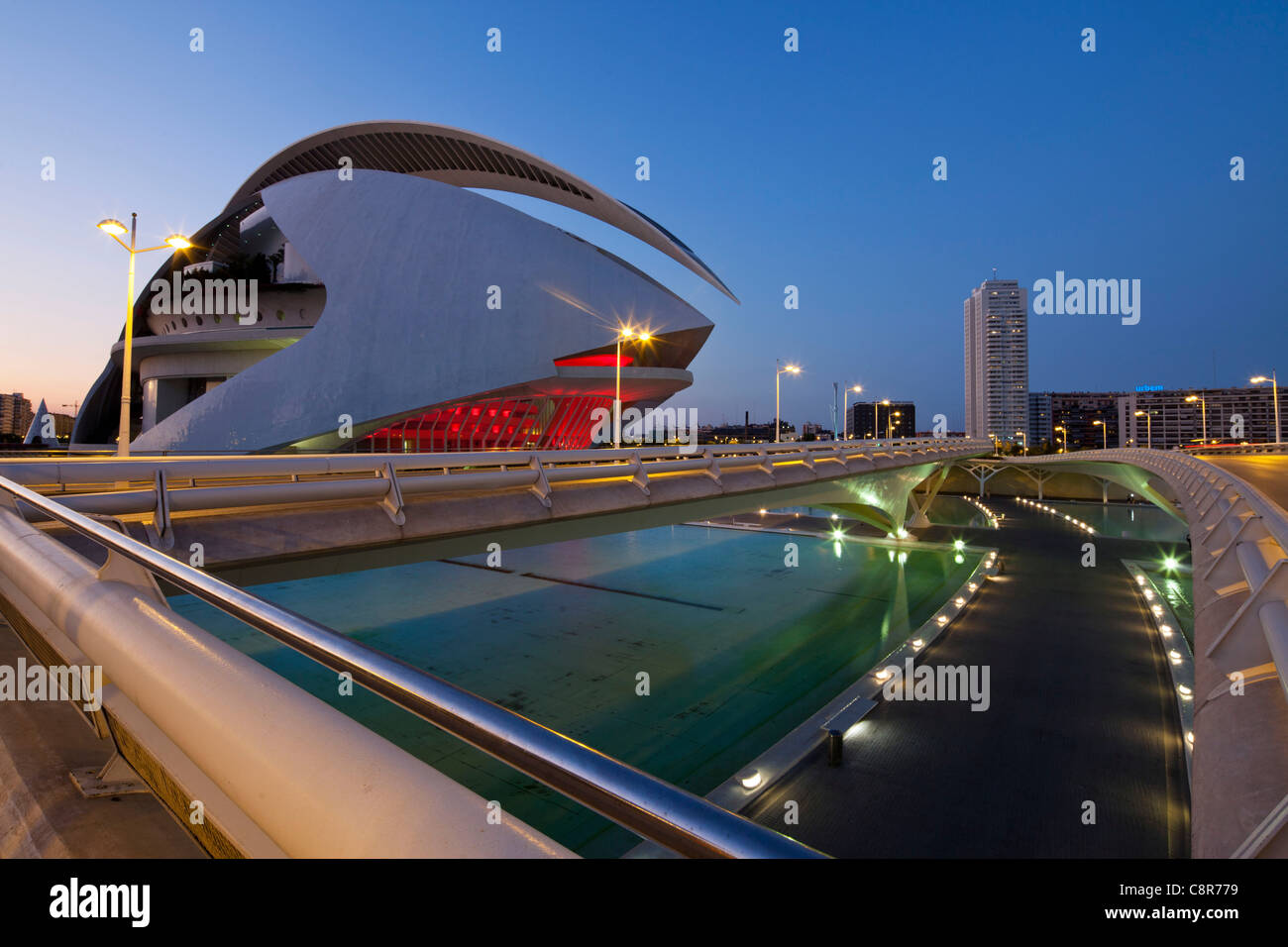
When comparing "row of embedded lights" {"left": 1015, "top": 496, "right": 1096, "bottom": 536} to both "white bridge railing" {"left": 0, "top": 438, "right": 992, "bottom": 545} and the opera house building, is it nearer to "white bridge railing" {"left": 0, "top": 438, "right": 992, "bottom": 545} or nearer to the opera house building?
the opera house building

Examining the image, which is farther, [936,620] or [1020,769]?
[936,620]

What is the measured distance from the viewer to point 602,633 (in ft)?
55.0

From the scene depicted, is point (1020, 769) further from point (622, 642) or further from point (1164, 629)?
point (1164, 629)

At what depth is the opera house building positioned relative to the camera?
28766 mm

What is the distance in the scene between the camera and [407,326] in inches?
1168

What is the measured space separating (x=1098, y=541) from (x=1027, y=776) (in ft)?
94.9

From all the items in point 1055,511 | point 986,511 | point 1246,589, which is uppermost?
point 1246,589

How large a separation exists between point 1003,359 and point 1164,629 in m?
178

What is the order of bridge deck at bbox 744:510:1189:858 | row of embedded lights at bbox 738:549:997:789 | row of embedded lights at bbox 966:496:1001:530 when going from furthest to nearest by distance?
1. row of embedded lights at bbox 966:496:1001:530
2. row of embedded lights at bbox 738:549:997:789
3. bridge deck at bbox 744:510:1189:858

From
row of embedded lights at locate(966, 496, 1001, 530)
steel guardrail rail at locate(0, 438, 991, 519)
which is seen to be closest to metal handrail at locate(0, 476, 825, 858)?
steel guardrail rail at locate(0, 438, 991, 519)

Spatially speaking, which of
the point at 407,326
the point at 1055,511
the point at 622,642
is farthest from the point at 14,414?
the point at 1055,511

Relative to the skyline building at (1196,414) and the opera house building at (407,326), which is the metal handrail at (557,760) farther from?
the skyline building at (1196,414)

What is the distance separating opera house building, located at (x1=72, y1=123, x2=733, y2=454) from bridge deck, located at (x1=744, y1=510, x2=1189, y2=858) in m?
22.6
